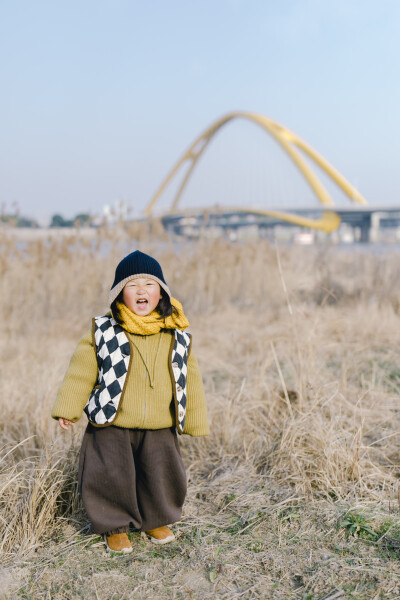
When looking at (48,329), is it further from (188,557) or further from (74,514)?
(188,557)

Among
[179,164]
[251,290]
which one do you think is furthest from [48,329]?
[179,164]

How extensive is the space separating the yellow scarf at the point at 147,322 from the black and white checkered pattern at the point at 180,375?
0.22ft

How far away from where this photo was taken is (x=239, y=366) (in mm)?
4469

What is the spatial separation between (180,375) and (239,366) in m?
2.56

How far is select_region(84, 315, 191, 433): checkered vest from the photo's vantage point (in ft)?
6.16

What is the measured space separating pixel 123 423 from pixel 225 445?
1.00m

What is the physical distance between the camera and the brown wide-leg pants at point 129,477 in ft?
6.33

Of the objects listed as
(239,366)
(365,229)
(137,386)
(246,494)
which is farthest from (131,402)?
(365,229)

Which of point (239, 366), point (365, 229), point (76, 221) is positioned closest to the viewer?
point (239, 366)

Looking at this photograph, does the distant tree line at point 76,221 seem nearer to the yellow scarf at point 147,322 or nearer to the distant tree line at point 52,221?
the distant tree line at point 52,221

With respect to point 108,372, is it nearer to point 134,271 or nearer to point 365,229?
point 134,271

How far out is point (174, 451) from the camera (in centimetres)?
200

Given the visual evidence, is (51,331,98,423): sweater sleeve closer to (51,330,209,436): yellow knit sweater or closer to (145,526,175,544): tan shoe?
(51,330,209,436): yellow knit sweater

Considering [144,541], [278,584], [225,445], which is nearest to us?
[278,584]
